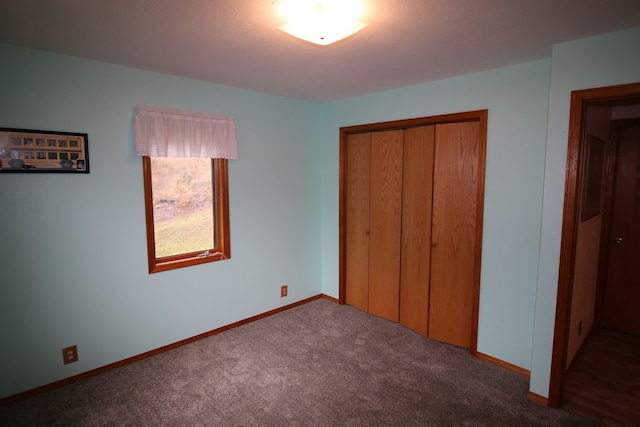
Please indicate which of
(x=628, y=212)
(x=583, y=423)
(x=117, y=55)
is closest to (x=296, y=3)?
(x=117, y=55)

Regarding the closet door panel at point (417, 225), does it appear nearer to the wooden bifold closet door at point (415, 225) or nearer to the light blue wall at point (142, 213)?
the wooden bifold closet door at point (415, 225)

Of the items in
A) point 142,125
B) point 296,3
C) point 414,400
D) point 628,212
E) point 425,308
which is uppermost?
point 296,3

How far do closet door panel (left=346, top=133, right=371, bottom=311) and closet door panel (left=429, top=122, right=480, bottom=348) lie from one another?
84 centimetres

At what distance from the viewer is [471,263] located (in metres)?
2.94

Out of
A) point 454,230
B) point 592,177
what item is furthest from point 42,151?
point 592,177

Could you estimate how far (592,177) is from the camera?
2.77 meters

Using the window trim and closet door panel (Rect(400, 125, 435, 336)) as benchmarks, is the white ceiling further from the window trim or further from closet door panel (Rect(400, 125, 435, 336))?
the window trim

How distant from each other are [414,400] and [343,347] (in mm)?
858

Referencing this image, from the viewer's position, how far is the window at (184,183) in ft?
9.12

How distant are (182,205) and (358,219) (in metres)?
1.90

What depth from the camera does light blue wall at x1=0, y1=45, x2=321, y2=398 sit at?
2283mm

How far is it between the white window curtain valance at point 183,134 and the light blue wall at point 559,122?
8.51 feet

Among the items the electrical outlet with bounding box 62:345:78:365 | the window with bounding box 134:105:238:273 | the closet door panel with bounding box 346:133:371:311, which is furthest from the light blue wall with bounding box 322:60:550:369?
the electrical outlet with bounding box 62:345:78:365

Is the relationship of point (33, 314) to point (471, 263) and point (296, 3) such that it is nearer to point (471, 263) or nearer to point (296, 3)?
point (296, 3)
